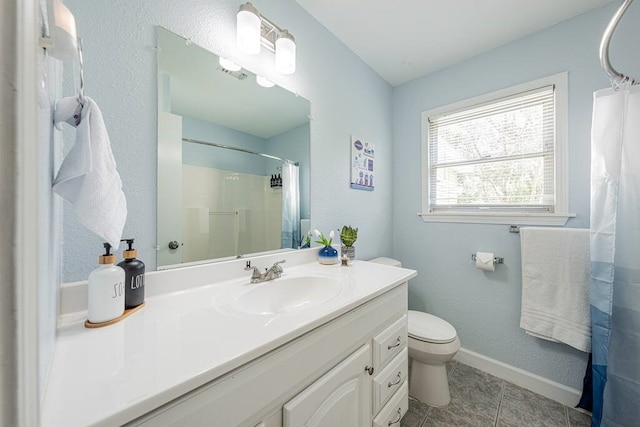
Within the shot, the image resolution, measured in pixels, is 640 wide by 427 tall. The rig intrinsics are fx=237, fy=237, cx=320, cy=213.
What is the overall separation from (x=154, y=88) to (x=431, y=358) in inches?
73.7

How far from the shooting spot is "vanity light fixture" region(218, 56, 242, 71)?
1.06 meters

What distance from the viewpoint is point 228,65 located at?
1.09m

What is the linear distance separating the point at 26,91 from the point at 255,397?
64cm

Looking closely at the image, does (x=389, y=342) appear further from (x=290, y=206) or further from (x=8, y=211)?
(x=8, y=211)

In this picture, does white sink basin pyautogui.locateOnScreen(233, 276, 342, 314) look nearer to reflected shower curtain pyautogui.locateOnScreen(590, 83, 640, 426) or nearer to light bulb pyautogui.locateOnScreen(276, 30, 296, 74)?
light bulb pyautogui.locateOnScreen(276, 30, 296, 74)

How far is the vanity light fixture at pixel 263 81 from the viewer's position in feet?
3.96

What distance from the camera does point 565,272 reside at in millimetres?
1368

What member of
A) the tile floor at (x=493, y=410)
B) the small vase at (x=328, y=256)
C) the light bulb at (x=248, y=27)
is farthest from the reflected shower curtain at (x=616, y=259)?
the light bulb at (x=248, y=27)

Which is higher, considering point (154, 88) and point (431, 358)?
point (154, 88)

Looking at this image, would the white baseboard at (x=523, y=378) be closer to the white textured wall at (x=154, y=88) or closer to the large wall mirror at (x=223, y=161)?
the white textured wall at (x=154, y=88)

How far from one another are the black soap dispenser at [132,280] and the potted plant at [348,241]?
998 millimetres

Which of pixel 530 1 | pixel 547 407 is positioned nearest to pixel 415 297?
pixel 547 407

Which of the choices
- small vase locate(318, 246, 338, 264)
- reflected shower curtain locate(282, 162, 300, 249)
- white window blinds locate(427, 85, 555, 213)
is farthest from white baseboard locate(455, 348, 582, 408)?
reflected shower curtain locate(282, 162, 300, 249)

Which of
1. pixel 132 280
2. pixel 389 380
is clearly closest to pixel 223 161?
pixel 132 280
